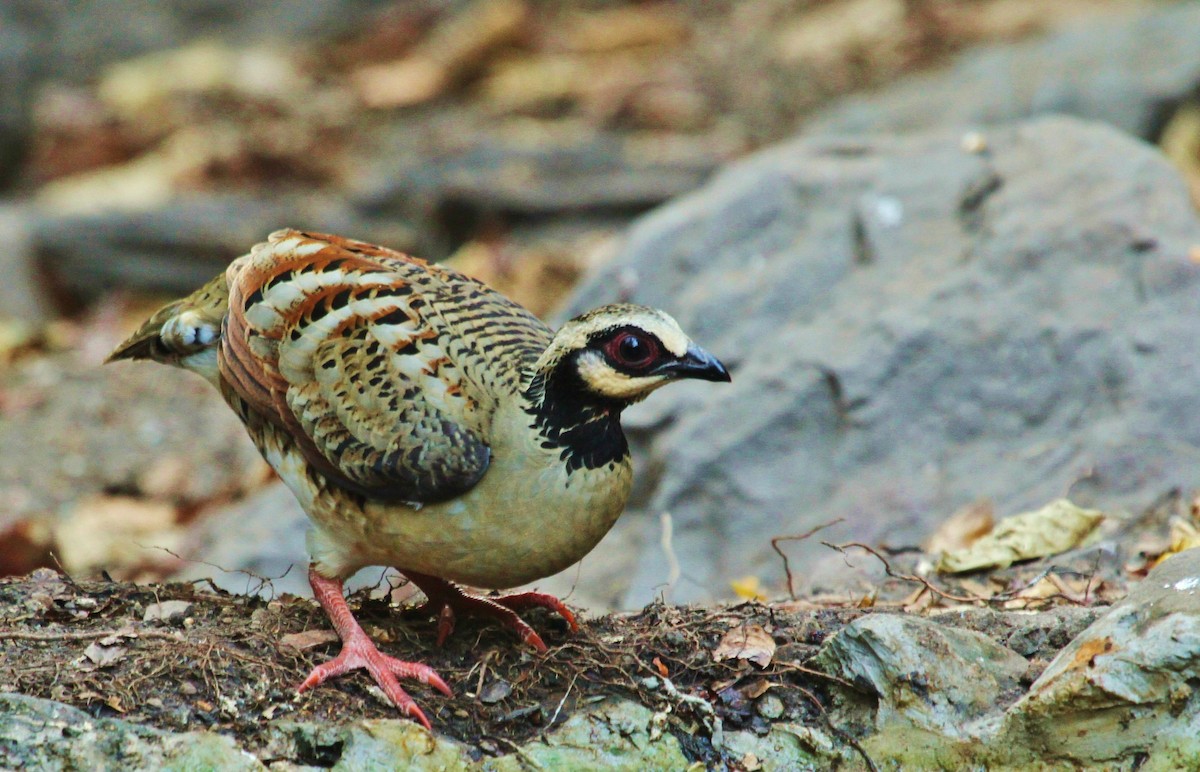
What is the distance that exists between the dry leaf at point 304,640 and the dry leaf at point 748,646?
142 centimetres

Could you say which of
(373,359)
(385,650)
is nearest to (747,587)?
(385,650)

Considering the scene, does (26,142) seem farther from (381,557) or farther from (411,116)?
(381,557)

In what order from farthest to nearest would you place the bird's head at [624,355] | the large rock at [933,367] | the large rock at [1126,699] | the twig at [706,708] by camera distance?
the large rock at [933,367], the bird's head at [624,355], the twig at [706,708], the large rock at [1126,699]

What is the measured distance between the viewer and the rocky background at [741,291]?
4.89 m

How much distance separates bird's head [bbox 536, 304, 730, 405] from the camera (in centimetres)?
499

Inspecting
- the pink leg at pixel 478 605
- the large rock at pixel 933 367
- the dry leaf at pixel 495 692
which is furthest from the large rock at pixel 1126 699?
the large rock at pixel 933 367

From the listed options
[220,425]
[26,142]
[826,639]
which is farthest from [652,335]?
[26,142]

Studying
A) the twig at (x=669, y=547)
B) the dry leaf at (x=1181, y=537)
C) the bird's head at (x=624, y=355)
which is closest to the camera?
the bird's head at (x=624, y=355)

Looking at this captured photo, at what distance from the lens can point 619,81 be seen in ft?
51.0

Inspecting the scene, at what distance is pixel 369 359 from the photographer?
17.6 feet

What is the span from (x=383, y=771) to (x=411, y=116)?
12.5 meters

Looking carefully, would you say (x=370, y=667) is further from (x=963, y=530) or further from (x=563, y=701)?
(x=963, y=530)

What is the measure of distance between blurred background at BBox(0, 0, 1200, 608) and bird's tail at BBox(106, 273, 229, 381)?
107 centimetres

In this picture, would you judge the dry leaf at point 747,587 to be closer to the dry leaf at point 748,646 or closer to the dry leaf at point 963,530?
the dry leaf at point 963,530
